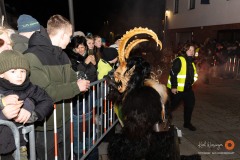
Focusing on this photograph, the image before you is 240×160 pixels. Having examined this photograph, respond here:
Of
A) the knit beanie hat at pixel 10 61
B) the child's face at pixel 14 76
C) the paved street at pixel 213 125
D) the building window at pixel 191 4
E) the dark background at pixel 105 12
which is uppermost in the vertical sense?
the dark background at pixel 105 12

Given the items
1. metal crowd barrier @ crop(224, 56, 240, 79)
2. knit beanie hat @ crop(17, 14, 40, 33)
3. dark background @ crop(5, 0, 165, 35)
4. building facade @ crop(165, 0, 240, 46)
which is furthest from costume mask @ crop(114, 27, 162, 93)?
dark background @ crop(5, 0, 165, 35)

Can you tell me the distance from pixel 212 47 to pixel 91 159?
38.0 feet

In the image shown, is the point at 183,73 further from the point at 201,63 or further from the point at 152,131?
the point at 201,63

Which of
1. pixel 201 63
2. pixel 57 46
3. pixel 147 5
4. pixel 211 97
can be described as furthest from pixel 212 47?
pixel 147 5

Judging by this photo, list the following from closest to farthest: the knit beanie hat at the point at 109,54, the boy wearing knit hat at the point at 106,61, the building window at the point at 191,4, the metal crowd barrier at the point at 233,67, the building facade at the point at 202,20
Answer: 1. the boy wearing knit hat at the point at 106,61
2. the knit beanie hat at the point at 109,54
3. the metal crowd barrier at the point at 233,67
4. the building facade at the point at 202,20
5. the building window at the point at 191,4

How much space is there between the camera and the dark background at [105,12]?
31922 millimetres

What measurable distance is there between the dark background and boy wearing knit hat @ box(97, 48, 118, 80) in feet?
83.7

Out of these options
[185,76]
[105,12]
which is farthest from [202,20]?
[105,12]

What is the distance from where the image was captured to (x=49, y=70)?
2.68m

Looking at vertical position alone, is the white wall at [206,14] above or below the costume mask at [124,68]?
above

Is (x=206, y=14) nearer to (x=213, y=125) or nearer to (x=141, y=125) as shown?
(x=213, y=125)

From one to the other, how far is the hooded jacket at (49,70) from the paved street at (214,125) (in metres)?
2.91

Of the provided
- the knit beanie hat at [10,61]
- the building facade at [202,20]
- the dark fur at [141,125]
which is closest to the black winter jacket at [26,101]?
the knit beanie hat at [10,61]

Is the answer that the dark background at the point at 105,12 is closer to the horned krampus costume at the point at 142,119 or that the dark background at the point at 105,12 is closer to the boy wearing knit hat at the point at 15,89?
the horned krampus costume at the point at 142,119
